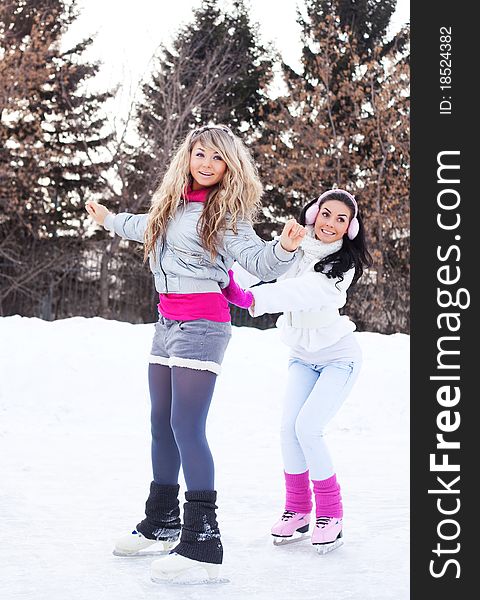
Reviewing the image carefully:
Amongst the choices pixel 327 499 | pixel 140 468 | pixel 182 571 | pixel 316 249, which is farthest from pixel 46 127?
pixel 182 571

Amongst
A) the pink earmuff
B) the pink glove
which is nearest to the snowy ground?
the pink glove

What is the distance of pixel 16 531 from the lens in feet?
10.8

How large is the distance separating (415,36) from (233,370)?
16.1ft

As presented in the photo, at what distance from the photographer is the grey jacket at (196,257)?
9.00ft

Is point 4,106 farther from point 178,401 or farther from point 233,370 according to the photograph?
point 178,401

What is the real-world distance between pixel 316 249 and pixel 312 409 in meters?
0.59

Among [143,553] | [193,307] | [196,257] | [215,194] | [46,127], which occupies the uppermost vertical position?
[46,127]

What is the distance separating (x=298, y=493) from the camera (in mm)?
3295

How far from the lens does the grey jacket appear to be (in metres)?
2.74

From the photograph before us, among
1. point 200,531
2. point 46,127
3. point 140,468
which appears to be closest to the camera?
point 200,531

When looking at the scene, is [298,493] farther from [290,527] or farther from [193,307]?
[193,307]

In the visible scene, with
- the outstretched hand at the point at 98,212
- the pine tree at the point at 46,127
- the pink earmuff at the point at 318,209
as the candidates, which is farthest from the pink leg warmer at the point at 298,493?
the pine tree at the point at 46,127

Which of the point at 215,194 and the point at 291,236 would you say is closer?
the point at 291,236

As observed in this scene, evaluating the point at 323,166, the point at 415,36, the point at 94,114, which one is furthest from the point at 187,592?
the point at 94,114
